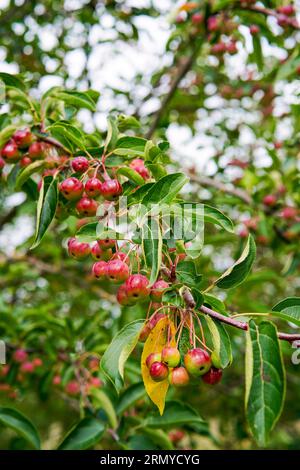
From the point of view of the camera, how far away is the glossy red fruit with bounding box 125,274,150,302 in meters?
1.13

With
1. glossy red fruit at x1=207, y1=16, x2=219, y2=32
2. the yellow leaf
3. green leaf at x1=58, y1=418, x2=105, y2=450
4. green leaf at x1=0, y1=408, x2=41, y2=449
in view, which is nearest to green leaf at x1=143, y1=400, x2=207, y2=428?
green leaf at x1=58, y1=418, x2=105, y2=450

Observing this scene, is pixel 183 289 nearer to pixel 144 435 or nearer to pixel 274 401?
pixel 274 401

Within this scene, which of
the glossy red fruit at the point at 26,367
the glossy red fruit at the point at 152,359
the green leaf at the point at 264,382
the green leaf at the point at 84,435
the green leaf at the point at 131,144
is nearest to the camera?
the green leaf at the point at 264,382

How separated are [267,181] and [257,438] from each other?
2.08 m

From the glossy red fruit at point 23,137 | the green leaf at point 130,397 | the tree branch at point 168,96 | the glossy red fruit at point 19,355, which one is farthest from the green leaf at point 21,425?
the tree branch at point 168,96

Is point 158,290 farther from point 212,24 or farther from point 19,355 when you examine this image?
point 212,24

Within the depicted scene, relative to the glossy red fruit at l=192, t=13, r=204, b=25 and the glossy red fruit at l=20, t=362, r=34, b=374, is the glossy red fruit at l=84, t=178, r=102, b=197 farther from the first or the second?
the glossy red fruit at l=192, t=13, r=204, b=25

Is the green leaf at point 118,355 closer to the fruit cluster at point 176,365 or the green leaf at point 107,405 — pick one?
the fruit cluster at point 176,365

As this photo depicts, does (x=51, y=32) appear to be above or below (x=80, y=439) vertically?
above

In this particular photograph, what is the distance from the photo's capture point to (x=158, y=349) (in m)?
1.16

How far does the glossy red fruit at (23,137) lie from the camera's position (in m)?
1.44

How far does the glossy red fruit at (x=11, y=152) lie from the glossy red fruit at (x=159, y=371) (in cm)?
80

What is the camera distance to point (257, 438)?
2.88 feet
